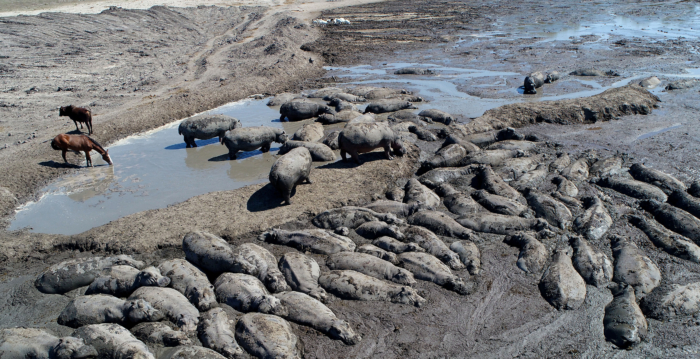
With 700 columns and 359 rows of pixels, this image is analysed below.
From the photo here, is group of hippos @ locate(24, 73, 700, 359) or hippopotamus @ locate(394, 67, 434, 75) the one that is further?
hippopotamus @ locate(394, 67, 434, 75)

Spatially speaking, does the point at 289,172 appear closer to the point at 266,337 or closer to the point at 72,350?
the point at 266,337

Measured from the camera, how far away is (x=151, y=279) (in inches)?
244

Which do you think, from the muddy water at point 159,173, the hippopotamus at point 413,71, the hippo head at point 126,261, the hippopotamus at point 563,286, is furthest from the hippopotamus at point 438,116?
the hippo head at point 126,261

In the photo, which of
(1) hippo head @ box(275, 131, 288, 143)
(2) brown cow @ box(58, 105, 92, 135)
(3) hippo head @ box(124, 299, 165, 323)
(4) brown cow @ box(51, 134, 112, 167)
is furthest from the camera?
(2) brown cow @ box(58, 105, 92, 135)

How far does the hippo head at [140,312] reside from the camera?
5617 millimetres

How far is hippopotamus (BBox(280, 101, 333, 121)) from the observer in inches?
589

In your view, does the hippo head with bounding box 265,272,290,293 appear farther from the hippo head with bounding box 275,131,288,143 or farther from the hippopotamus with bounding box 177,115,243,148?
the hippopotamus with bounding box 177,115,243,148

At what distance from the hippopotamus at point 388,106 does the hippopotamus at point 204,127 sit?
5.33m

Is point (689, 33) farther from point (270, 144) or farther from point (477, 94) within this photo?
point (270, 144)

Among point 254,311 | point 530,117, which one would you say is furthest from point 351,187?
point 530,117

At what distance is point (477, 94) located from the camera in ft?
57.0

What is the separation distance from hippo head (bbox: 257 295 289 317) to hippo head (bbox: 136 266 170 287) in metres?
1.54

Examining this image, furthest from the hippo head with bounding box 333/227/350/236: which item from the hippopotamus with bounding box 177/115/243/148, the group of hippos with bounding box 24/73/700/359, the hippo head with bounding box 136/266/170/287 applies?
the hippopotamus with bounding box 177/115/243/148

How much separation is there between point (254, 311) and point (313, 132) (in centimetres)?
796
